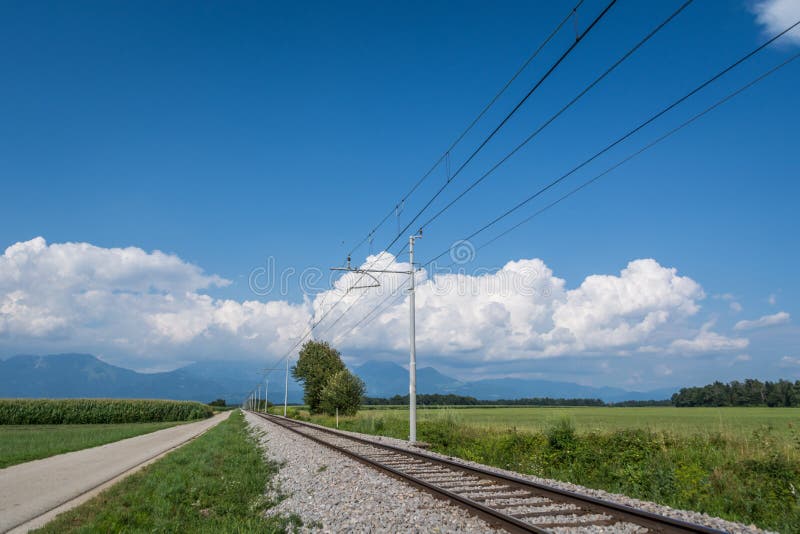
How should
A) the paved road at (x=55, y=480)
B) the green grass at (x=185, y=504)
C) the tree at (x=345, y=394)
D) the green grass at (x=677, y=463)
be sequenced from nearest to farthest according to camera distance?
the green grass at (x=185, y=504)
the green grass at (x=677, y=463)
the paved road at (x=55, y=480)
the tree at (x=345, y=394)

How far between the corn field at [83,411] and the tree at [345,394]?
3149cm

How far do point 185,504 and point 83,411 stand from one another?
65682mm

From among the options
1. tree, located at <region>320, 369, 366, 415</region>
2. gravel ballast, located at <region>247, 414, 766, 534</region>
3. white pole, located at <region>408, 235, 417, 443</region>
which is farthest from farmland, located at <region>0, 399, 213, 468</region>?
gravel ballast, located at <region>247, 414, 766, 534</region>

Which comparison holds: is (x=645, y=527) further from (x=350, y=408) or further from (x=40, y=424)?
(x=40, y=424)

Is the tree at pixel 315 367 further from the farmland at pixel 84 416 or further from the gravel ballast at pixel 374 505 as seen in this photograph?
the gravel ballast at pixel 374 505

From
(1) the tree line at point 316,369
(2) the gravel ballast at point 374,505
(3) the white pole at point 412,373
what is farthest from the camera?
(1) the tree line at point 316,369

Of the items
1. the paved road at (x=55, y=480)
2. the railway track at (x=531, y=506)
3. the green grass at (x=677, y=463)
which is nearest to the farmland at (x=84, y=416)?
the paved road at (x=55, y=480)

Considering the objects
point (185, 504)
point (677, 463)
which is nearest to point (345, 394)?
point (185, 504)

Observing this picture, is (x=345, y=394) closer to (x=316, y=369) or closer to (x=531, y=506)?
(x=316, y=369)

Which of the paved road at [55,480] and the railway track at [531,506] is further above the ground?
the railway track at [531,506]

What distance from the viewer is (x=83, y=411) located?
65688mm

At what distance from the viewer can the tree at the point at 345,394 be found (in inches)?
2271

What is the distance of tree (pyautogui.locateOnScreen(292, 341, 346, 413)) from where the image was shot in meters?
83.8

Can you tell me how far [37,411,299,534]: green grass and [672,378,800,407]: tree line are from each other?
314 feet
